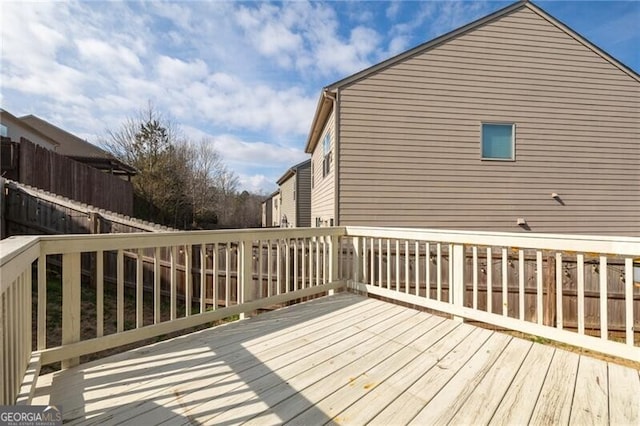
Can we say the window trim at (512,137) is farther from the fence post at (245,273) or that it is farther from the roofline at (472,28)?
the fence post at (245,273)

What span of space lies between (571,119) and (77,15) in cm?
1012

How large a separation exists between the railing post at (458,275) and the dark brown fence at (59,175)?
32.5ft

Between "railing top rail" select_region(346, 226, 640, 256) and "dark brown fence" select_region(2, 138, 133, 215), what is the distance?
361 inches

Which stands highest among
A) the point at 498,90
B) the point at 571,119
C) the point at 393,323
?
the point at 498,90

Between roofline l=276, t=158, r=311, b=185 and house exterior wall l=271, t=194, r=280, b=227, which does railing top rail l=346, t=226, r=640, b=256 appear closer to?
roofline l=276, t=158, r=311, b=185

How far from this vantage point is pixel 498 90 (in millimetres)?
7000

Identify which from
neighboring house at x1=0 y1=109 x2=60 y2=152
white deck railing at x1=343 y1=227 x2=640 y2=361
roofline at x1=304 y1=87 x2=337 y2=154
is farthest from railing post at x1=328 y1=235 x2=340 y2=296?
neighboring house at x1=0 y1=109 x2=60 y2=152

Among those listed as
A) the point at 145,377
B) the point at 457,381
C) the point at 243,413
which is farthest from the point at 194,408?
the point at 457,381

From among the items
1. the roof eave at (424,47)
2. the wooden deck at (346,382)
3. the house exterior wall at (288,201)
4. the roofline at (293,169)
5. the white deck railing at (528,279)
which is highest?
the roof eave at (424,47)

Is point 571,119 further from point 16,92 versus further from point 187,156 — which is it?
point 187,156

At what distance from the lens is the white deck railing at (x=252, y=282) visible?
1.85 meters

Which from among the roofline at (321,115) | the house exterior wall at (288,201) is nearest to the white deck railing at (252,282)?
the roofline at (321,115)

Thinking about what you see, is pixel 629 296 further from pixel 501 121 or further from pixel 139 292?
pixel 501 121

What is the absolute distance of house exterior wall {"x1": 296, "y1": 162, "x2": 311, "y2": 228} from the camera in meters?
14.4
